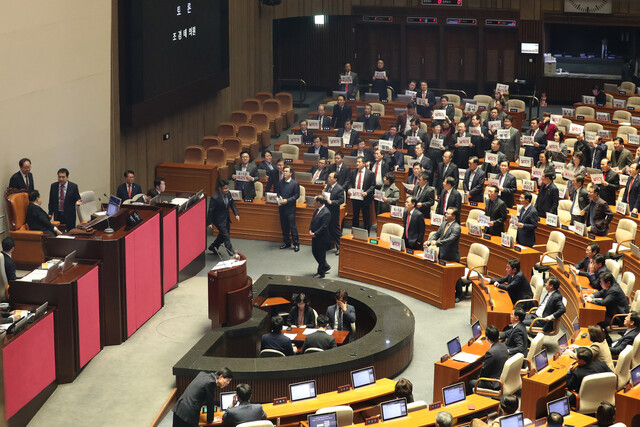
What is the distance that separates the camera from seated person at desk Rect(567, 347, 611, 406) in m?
10.4

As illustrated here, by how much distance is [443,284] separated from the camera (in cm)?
1410

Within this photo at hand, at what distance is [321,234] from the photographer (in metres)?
15.1

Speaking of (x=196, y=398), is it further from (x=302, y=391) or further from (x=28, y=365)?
(x=28, y=365)

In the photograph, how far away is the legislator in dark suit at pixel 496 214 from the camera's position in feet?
49.4

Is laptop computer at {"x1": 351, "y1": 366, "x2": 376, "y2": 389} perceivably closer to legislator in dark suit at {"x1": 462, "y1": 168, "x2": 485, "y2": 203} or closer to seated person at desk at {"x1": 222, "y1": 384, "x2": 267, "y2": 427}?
seated person at desk at {"x1": 222, "y1": 384, "x2": 267, "y2": 427}

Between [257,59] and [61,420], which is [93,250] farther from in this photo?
[257,59]

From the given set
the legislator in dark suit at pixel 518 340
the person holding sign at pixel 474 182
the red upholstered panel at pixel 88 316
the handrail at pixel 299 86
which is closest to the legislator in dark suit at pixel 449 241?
the person holding sign at pixel 474 182

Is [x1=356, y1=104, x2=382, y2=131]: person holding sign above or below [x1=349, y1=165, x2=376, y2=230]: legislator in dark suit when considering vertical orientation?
above

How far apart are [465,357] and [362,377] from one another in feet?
4.87

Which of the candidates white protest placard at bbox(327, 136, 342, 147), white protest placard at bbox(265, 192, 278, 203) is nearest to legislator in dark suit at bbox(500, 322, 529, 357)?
white protest placard at bbox(265, 192, 278, 203)

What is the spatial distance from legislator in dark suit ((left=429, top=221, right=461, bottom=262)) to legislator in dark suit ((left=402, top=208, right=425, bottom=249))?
436mm

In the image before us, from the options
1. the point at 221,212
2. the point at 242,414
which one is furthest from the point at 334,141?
the point at 242,414

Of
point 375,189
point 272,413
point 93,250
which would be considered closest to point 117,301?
point 93,250

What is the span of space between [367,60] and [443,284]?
13.1 m
